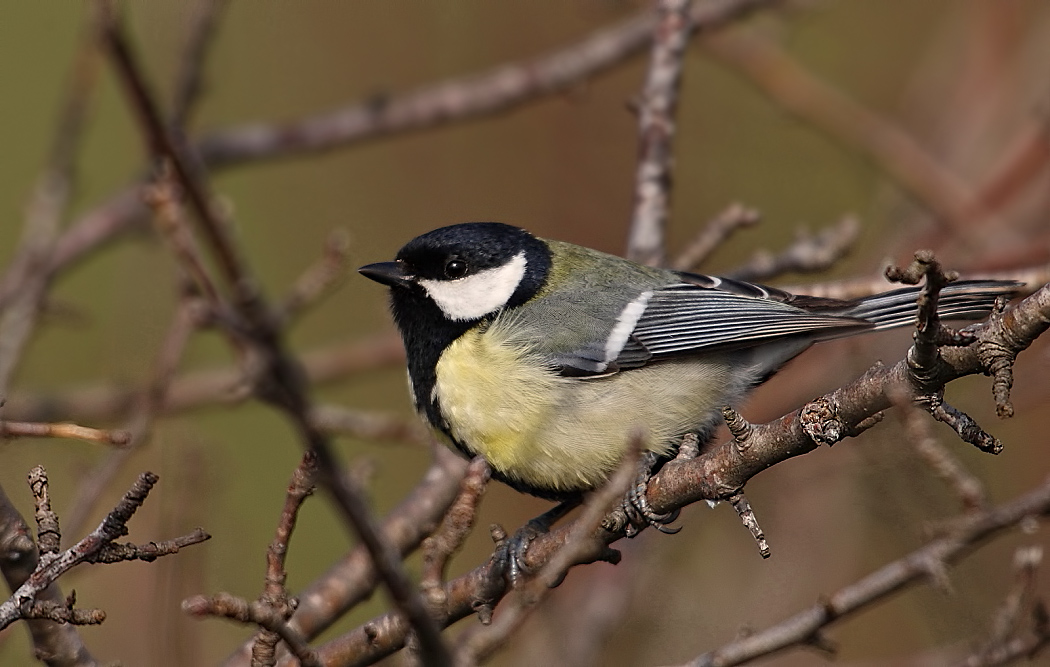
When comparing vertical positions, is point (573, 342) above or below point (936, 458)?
above

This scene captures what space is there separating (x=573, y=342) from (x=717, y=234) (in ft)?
A: 2.43

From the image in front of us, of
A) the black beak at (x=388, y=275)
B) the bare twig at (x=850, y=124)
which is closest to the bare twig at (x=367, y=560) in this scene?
the black beak at (x=388, y=275)

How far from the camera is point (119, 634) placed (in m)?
2.92

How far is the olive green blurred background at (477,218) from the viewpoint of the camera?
320 centimetres

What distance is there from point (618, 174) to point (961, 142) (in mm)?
1745

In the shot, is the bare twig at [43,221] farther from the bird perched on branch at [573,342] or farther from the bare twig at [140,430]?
the bird perched on branch at [573,342]

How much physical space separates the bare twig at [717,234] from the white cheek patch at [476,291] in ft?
1.95

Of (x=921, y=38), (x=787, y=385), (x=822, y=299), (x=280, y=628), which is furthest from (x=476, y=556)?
(x=921, y=38)

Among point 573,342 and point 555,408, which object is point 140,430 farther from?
point 573,342

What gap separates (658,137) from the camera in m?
3.53

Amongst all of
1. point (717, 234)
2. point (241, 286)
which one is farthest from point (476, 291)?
point (241, 286)

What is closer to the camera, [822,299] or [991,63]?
[822,299]

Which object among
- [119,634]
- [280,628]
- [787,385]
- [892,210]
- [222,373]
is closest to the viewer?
[280,628]

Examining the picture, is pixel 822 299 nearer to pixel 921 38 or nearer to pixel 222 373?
pixel 222 373
